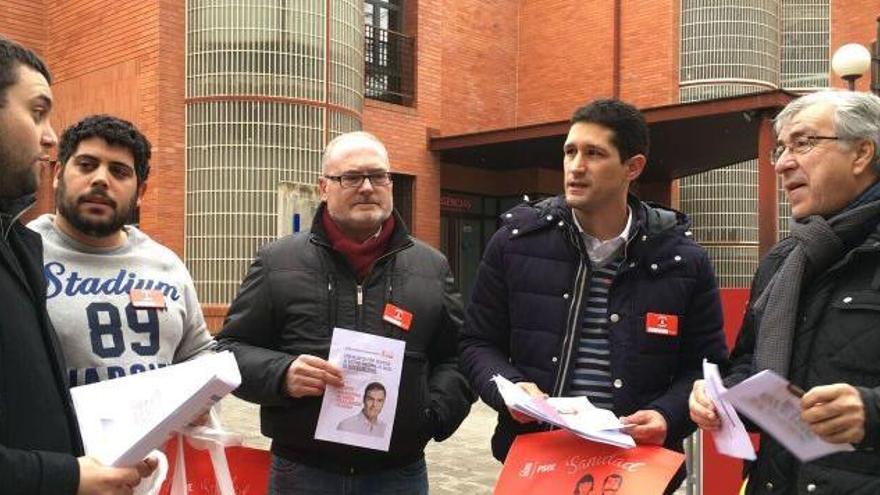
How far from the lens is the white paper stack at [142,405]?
81.6 inches

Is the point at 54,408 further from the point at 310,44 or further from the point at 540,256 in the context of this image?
the point at 310,44

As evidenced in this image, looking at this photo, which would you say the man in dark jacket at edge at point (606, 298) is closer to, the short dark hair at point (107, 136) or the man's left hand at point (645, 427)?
the man's left hand at point (645, 427)

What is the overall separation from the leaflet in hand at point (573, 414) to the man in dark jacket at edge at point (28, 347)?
3.59 feet

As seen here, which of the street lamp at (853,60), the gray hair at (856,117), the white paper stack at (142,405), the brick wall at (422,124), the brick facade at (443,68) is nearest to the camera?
the white paper stack at (142,405)

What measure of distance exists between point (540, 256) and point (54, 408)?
168cm

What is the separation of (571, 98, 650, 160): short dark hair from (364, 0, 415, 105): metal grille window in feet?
43.9

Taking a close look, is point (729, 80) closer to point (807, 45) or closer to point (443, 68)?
point (807, 45)

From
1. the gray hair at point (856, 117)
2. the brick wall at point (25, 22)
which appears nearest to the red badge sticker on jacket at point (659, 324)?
the gray hair at point (856, 117)

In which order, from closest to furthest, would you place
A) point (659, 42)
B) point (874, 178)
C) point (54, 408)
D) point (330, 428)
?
point (54, 408)
point (874, 178)
point (330, 428)
point (659, 42)

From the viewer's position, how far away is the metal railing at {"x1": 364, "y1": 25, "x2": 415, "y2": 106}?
16.3 meters

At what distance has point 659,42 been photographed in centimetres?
1730

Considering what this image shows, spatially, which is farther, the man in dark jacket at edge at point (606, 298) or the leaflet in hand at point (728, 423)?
the man in dark jacket at edge at point (606, 298)

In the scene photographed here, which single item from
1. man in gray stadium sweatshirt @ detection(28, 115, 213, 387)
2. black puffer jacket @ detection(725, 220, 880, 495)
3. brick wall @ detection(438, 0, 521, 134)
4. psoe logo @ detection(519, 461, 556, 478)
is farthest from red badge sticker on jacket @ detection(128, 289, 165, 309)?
brick wall @ detection(438, 0, 521, 134)

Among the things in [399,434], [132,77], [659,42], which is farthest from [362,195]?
[659,42]
